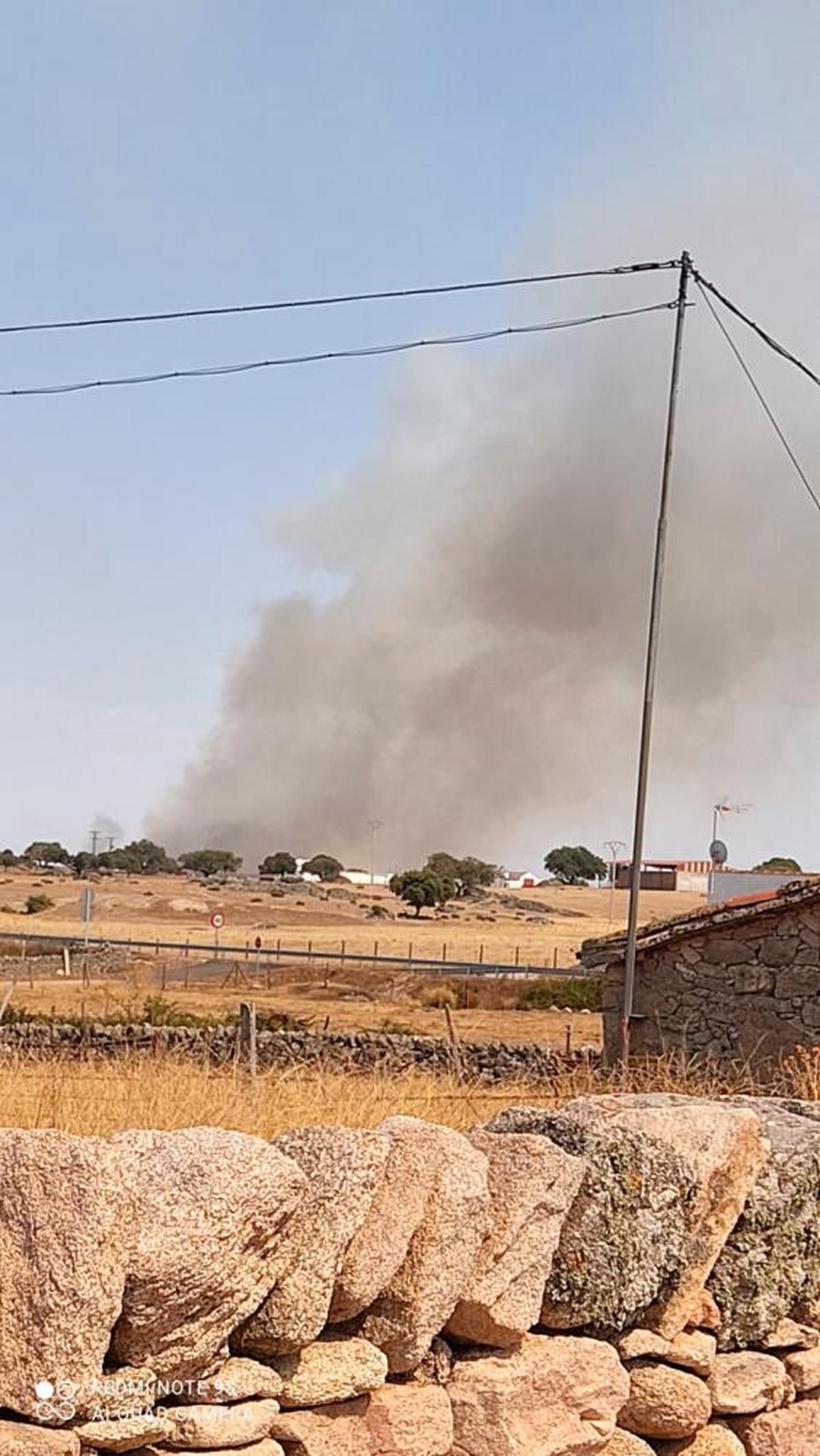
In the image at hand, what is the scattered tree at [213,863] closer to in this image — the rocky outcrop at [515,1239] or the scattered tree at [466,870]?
the scattered tree at [466,870]

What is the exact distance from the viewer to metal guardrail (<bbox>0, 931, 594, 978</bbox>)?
156 ft

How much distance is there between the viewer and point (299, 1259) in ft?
10.8

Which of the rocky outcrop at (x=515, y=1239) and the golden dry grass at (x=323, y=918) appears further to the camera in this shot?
the golden dry grass at (x=323, y=918)

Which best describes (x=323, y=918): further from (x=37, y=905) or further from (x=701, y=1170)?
(x=701, y=1170)

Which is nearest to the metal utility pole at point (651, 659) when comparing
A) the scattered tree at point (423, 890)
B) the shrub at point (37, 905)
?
the shrub at point (37, 905)

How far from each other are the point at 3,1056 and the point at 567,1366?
695 centimetres

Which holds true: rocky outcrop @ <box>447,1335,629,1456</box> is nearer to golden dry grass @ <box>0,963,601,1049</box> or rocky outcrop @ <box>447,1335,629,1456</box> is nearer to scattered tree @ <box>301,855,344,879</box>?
golden dry grass @ <box>0,963,601,1049</box>


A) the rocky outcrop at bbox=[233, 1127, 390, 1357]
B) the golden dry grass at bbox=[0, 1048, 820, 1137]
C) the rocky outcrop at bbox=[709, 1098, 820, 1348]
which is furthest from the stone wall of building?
the rocky outcrop at bbox=[233, 1127, 390, 1357]

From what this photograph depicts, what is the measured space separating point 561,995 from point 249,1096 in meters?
33.8

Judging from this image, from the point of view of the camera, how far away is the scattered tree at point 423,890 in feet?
329

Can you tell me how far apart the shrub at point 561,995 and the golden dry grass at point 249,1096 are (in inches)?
1184

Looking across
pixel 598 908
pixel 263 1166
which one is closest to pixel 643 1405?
pixel 263 1166

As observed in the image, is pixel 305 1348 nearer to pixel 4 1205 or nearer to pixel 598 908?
pixel 4 1205

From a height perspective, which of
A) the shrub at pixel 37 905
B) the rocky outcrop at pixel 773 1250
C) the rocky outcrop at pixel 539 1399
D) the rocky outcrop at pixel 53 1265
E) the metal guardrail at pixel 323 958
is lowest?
the metal guardrail at pixel 323 958
